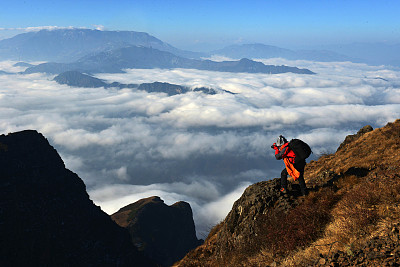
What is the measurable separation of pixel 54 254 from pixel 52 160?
29168mm

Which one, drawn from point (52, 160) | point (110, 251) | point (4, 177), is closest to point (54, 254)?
point (110, 251)

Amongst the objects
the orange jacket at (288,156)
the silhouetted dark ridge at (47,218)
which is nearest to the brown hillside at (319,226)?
the orange jacket at (288,156)

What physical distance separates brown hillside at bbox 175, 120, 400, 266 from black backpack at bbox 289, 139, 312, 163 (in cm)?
167

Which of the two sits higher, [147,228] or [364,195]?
[364,195]

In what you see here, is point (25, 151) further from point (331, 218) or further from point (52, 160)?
point (331, 218)

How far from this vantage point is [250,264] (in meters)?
8.22

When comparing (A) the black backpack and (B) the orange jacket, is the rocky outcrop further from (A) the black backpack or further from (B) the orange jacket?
(A) the black backpack

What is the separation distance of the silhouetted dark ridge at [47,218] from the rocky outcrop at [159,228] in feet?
97.2

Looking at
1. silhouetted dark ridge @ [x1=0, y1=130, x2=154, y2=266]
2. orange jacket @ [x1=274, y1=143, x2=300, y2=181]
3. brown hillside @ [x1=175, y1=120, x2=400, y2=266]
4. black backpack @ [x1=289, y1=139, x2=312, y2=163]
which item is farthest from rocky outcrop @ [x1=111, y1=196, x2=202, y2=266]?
black backpack @ [x1=289, y1=139, x2=312, y2=163]

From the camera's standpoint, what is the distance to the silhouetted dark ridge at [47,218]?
54688 mm

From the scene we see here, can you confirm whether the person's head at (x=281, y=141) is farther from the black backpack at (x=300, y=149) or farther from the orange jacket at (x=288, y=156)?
the black backpack at (x=300, y=149)

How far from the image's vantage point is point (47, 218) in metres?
60.6

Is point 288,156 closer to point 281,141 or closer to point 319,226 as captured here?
point 281,141

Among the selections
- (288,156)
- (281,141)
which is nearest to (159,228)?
(281,141)
